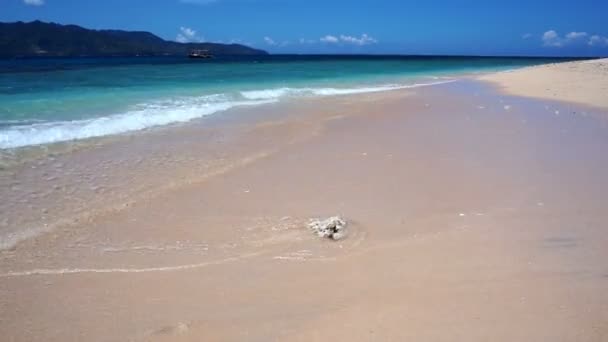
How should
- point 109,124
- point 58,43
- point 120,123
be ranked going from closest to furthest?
1. point 109,124
2. point 120,123
3. point 58,43

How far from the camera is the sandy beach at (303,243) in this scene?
275 centimetres

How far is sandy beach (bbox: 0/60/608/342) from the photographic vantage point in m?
2.75

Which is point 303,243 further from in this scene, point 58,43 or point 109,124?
point 58,43

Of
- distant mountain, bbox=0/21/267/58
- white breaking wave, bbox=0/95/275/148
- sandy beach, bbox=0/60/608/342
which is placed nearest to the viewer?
sandy beach, bbox=0/60/608/342

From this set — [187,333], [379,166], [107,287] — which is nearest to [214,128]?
[379,166]

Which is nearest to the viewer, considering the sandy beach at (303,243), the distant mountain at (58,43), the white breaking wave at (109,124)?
the sandy beach at (303,243)

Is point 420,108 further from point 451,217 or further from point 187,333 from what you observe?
point 187,333

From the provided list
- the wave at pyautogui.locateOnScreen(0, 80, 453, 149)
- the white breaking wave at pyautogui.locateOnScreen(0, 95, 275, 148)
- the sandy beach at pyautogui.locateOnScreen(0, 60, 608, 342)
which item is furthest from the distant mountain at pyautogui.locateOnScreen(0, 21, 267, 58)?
the sandy beach at pyautogui.locateOnScreen(0, 60, 608, 342)

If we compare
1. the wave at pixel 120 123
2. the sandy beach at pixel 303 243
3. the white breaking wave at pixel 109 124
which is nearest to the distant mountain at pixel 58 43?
the wave at pixel 120 123

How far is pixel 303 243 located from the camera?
3.89 m

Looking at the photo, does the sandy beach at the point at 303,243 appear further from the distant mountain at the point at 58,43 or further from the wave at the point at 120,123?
the distant mountain at the point at 58,43

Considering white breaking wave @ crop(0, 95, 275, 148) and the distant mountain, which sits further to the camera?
the distant mountain

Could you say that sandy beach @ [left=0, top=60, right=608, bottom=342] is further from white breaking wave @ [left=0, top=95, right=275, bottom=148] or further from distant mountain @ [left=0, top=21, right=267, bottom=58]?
distant mountain @ [left=0, top=21, right=267, bottom=58]

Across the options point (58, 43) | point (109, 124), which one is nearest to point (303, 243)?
point (109, 124)
